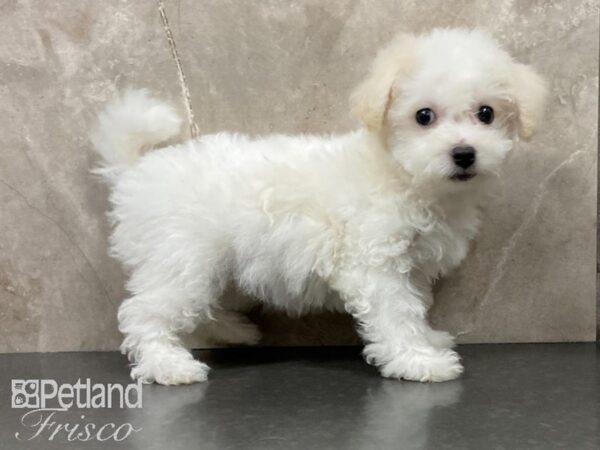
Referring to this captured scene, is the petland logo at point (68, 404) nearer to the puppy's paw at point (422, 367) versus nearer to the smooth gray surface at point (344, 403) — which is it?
the smooth gray surface at point (344, 403)

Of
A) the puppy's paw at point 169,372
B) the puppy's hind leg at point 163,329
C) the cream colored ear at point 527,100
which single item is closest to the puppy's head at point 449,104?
the cream colored ear at point 527,100

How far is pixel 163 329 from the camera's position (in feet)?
7.58

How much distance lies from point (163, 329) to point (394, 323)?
2.47 ft

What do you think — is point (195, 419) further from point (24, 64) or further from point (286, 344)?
point (24, 64)

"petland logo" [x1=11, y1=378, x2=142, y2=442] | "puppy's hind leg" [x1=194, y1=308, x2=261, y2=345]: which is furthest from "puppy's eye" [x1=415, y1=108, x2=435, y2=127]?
"petland logo" [x1=11, y1=378, x2=142, y2=442]

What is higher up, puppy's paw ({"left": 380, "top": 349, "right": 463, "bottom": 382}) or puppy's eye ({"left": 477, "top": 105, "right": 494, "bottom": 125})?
puppy's eye ({"left": 477, "top": 105, "right": 494, "bottom": 125})

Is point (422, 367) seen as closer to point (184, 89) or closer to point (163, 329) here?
point (163, 329)

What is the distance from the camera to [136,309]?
2295 mm

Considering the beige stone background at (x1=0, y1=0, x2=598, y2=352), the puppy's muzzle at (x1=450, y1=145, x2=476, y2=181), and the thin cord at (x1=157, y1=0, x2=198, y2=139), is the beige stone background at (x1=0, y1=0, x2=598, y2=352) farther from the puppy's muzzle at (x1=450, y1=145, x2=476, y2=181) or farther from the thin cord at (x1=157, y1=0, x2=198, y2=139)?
the puppy's muzzle at (x1=450, y1=145, x2=476, y2=181)

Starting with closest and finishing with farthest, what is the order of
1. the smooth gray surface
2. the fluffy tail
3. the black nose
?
the smooth gray surface, the black nose, the fluffy tail

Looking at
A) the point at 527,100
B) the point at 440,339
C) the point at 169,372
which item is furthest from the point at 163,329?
the point at 527,100

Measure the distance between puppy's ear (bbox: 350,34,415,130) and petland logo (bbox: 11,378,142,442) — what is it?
1.10 m

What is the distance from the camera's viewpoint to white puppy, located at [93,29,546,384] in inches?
83.7

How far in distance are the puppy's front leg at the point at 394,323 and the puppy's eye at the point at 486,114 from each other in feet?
1.78
